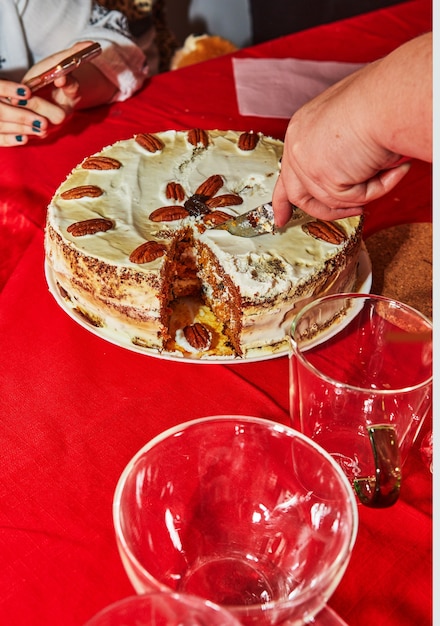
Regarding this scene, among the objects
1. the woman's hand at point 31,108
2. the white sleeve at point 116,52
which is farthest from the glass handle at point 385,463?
the white sleeve at point 116,52

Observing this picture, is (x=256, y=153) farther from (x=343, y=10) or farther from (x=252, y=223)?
(x=343, y=10)

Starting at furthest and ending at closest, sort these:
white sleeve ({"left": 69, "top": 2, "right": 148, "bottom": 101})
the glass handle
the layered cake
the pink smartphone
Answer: white sleeve ({"left": 69, "top": 2, "right": 148, "bottom": 101})
the pink smartphone
the layered cake
the glass handle

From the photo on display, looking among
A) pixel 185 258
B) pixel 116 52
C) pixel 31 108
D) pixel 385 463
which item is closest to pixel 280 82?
pixel 116 52

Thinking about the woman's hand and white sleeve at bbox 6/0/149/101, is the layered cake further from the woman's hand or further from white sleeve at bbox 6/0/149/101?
white sleeve at bbox 6/0/149/101

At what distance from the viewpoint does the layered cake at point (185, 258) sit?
1389 millimetres

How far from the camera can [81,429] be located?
4.03 ft

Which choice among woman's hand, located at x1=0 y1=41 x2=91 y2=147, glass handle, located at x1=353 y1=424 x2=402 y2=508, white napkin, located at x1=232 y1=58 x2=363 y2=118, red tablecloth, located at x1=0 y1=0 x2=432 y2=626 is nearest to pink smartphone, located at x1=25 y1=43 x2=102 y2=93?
woman's hand, located at x1=0 y1=41 x2=91 y2=147

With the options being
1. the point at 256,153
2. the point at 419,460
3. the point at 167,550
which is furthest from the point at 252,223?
the point at 167,550

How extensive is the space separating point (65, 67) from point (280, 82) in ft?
2.43

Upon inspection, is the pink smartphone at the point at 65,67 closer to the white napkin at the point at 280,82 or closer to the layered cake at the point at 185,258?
the layered cake at the point at 185,258

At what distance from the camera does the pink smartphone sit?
186 cm

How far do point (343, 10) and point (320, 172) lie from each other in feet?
8.43

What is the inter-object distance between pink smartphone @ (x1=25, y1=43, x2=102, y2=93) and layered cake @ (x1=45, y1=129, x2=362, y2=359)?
36 cm

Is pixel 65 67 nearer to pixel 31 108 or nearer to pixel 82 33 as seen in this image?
pixel 31 108
